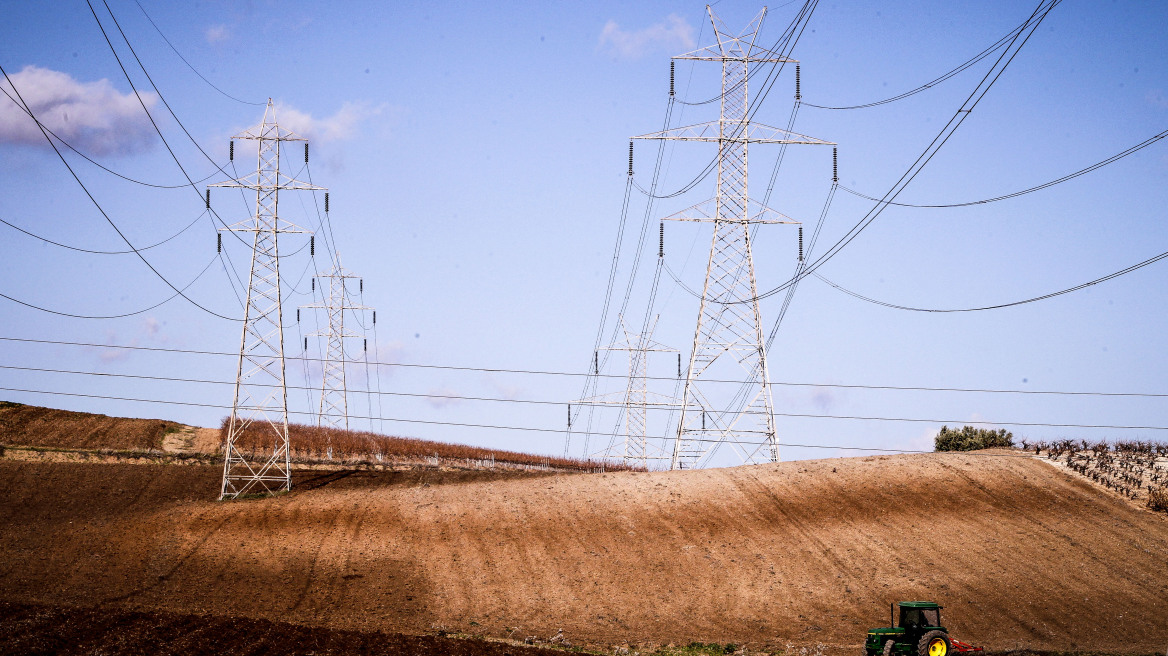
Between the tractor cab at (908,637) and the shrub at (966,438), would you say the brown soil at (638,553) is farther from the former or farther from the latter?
the shrub at (966,438)

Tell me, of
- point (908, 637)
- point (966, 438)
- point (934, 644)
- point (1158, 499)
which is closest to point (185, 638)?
point (908, 637)

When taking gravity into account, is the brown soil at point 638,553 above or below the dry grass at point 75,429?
below

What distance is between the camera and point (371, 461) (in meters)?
60.9

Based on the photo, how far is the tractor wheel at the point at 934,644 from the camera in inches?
954

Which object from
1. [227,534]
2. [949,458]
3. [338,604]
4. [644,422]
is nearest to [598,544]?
[338,604]

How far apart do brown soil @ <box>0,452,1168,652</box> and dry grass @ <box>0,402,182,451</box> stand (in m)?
8.85

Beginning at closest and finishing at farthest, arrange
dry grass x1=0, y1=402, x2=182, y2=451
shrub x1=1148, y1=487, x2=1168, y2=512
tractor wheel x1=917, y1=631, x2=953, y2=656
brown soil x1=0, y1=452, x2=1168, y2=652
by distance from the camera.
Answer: tractor wheel x1=917, y1=631, x2=953, y2=656, brown soil x1=0, y1=452, x2=1168, y2=652, shrub x1=1148, y1=487, x2=1168, y2=512, dry grass x1=0, y1=402, x2=182, y2=451

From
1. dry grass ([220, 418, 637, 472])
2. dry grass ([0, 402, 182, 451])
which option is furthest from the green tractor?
dry grass ([0, 402, 182, 451])

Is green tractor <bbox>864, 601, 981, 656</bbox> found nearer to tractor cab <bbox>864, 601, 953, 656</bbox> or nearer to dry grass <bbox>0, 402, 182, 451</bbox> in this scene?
tractor cab <bbox>864, 601, 953, 656</bbox>

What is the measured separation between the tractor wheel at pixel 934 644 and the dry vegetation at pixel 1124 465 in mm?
22946

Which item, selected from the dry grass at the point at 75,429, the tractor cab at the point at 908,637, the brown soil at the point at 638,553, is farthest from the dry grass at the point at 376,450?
the tractor cab at the point at 908,637

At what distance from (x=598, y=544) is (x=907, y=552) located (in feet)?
40.8

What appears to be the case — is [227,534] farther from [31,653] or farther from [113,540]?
[31,653]

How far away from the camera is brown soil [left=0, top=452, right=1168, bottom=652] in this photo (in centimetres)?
3222
